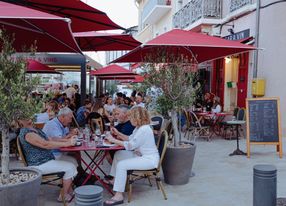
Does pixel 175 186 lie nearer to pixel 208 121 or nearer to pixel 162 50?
pixel 162 50

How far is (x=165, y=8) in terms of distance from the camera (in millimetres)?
23531

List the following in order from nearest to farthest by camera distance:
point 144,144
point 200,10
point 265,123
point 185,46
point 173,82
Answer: point 144,144 → point 173,82 → point 185,46 → point 265,123 → point 200,10

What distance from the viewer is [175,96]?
20.2ft

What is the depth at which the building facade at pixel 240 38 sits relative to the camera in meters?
10.9

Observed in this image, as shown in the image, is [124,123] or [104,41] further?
[104,41]

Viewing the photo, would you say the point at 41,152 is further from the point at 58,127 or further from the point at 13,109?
the point at 13,109

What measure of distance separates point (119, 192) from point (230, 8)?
10698 mm

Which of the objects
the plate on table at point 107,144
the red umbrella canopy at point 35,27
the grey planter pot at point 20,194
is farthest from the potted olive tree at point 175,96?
the grey planter pot at point 20,194

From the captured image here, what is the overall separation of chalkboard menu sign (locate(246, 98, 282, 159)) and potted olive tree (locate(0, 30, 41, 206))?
18.0 feet

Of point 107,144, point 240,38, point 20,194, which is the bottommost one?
point 20,194

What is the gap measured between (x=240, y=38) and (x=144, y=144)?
9157 millimetres

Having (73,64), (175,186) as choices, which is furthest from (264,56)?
(73,64)

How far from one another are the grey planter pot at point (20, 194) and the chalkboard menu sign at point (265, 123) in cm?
554

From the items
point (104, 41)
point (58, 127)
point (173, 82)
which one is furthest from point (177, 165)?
point (104, 41)
